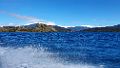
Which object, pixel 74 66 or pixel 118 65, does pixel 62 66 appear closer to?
pixel 74 66

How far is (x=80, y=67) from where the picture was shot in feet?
79.6

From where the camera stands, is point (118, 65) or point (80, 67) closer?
point (80, 67)

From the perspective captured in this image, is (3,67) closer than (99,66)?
Yes

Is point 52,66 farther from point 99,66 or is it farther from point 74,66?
point 99,66

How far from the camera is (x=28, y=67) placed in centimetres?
2270

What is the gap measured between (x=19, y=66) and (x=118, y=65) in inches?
319

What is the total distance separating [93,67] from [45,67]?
12.6 feet

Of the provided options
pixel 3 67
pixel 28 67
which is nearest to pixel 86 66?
pixel 28 67

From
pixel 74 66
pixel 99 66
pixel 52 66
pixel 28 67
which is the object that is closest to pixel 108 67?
pixel 99 66

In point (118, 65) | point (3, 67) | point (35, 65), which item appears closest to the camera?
point (3, 67)

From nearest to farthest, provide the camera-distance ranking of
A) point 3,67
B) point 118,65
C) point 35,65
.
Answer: point 3,67 < point 35,65 < point 118,65

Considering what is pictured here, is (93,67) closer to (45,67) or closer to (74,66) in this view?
(74,66)

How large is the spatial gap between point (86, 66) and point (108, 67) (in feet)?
5.43

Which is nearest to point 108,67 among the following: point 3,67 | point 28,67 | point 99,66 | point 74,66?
point 99,66
